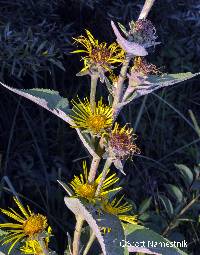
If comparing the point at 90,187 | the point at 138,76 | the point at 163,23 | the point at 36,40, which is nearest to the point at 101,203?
the point at 90,187

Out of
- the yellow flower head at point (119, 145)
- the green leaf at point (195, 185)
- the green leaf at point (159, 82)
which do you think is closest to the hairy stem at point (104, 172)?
the yellow flower head at point (119, 145)

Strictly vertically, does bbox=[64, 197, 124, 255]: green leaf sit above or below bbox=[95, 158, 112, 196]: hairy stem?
below

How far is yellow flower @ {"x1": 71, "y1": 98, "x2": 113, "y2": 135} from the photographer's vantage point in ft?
2.97

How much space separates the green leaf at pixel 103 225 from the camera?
816 millimetres

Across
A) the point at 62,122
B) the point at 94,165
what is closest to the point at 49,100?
the point at 94,165

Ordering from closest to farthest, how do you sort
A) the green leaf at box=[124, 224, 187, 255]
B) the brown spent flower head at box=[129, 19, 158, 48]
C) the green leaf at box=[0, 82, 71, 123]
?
the brown spent flower head at box=[129, 19, 158, 48] → the green leaf at box=[0, 82, 71, 123] → the green leaf at box=[124, 224, 187, 255]

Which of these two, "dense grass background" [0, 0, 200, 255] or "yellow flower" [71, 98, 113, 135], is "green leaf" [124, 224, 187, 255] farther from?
"dense grass background" [0, 0, 200, 255]

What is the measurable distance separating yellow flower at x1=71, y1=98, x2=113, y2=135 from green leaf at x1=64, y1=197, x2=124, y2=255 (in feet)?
0.46

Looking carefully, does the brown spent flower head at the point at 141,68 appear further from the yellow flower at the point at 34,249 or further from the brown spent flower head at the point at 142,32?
the yellow flower at the point at 34,249

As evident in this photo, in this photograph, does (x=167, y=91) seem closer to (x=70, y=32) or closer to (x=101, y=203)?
(x=70, y=32)

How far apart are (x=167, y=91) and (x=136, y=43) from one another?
1469mm

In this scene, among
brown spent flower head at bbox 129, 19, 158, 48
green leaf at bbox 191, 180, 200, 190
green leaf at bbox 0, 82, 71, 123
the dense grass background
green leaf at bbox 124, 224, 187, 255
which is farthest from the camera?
the dense grass background

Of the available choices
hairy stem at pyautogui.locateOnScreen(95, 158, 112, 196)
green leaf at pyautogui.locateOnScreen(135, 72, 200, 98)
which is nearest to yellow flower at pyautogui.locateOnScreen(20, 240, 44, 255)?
hairy stem at pyautogui.locateOnScreen(95, 158, 112, 196)

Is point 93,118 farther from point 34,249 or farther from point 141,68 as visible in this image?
point 34,249
